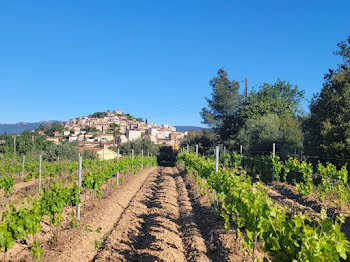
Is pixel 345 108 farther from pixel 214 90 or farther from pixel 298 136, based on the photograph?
pixel 214 90

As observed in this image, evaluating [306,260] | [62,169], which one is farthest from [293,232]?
[62,169]

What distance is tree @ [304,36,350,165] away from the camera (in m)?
15.7

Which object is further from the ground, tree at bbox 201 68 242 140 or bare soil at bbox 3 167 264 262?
tree at bbox 201 68 242 140

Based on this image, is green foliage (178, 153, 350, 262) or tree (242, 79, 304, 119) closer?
green foliage (178, 153, 350, 262)

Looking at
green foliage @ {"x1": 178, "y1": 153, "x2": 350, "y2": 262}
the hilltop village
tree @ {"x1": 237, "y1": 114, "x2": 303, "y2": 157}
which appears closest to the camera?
green foliage @ {"x1": 178, "y1": 153, "x2": 350, "y2": 262}

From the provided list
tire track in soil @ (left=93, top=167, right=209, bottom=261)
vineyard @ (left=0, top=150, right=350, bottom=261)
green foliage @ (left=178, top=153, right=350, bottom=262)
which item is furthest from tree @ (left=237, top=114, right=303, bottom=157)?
green foliage @ (left=178, top=153, right=350, bottom=262)

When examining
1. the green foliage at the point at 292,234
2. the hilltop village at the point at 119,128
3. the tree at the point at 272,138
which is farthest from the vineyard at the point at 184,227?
the hilltop village at the point at 119,128

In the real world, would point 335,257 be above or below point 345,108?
below

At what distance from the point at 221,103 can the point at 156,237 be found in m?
37.6

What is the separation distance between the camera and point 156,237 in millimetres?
7176

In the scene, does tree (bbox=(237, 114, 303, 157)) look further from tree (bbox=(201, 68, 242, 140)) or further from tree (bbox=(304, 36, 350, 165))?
tree (bbox=(201, 68, 242, 140))

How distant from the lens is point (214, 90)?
4544cm

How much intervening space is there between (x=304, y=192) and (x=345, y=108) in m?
8.73

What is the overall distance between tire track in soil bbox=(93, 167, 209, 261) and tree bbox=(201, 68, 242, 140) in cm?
3287
